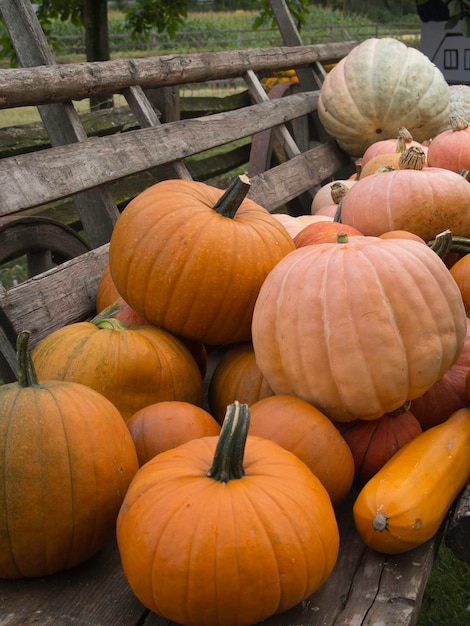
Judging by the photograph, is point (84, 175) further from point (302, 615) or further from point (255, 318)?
point (302, 615)

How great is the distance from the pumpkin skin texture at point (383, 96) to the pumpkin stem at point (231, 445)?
3551mm

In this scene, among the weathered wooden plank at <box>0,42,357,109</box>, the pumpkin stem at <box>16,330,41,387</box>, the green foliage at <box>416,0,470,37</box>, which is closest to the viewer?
the pumpkin stem at <box>16,330,41,387</box>

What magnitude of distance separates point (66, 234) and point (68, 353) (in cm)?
116

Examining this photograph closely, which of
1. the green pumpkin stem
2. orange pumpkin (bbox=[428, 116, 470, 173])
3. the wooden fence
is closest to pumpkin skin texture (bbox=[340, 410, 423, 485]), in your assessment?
the green pumpkin stem

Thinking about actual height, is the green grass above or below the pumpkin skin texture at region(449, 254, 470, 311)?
below

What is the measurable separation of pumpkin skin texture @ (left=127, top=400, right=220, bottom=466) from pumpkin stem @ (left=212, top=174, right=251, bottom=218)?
0.66m

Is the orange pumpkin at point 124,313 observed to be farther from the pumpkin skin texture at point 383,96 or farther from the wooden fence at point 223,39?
the wooden fence at point 223,39

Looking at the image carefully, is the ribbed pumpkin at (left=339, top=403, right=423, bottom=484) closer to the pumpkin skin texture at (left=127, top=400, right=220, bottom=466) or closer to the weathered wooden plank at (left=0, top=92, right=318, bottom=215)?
the pumpkin skin texture at (left=127, top=400, right=220, bottom=466)

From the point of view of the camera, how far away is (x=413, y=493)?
5.42ft

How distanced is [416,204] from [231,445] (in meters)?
1.61

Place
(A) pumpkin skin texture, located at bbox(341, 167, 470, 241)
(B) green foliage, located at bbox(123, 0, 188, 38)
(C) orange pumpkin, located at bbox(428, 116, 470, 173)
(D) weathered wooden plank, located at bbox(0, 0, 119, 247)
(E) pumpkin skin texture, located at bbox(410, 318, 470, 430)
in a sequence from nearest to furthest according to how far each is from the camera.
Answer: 1. (E) pumpkin skin texture, located at bbox(410, 318, 470, 430)
2. (A) pumpkin skin texture, located at bbox(341, 167, 470, 241)
3. (D) weathered wooden plank, located at bbox(0, 0, 119, 247)
4. (C) orange pumpkin, located at bbox(428, 116, 470, 173)
5. (B) green foliage, located at bbox(123, 0, 188, 38)

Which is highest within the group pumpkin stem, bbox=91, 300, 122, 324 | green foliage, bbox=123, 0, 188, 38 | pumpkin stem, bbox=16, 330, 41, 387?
green foliage, bbox=123, 0, 188, 38

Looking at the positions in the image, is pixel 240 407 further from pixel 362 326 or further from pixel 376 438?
pixel 376 438

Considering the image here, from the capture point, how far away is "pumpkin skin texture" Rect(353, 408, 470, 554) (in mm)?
1616
